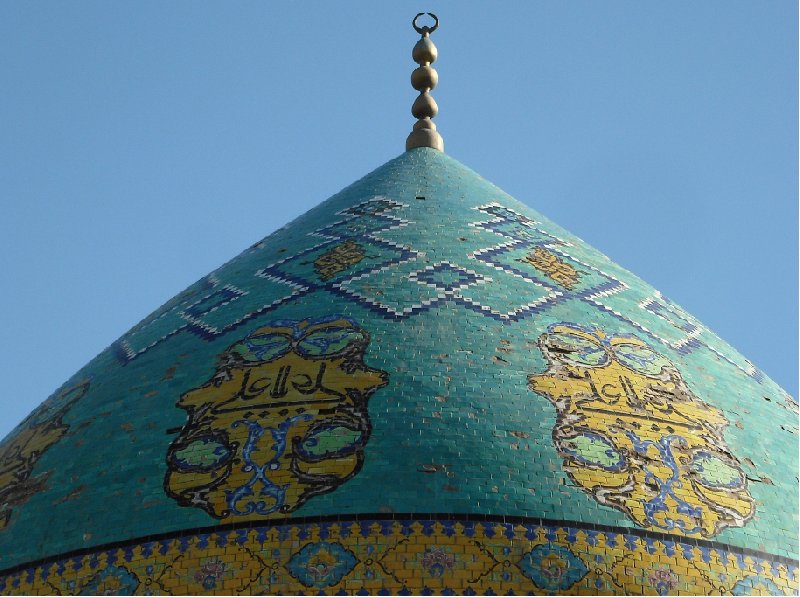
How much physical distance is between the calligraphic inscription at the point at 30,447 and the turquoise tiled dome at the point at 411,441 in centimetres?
1

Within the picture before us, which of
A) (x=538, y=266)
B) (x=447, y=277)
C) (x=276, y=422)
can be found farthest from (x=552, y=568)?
(x=538, y=266)

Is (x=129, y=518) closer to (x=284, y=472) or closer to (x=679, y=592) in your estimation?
(x=284, y=472)

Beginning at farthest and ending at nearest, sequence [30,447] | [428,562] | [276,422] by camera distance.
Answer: [30,447], [276,422], [428,562]

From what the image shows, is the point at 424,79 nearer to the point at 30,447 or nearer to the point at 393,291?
the point at 393,291

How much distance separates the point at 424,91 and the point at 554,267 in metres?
1.68

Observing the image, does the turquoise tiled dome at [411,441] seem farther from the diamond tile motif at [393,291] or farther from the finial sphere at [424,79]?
the finial sphere at [424,79]

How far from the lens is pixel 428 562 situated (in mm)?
4191

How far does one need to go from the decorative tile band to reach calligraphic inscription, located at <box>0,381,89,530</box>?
0.64 m

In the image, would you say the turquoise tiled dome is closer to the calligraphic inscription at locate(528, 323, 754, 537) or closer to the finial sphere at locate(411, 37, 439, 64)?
the calligraphic inscription at locate(528, 323, 754, 537)

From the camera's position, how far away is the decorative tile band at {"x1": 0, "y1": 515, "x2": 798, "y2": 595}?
4180 mm

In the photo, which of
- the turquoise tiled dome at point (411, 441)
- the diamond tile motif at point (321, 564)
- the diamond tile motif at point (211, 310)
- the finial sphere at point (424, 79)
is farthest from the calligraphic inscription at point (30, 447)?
the finial sphere at point (424, 79)

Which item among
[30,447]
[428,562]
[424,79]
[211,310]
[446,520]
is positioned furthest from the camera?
[424,79]

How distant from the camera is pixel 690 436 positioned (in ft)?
15.9

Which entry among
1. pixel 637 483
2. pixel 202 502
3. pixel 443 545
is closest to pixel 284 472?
pixel 202 502
